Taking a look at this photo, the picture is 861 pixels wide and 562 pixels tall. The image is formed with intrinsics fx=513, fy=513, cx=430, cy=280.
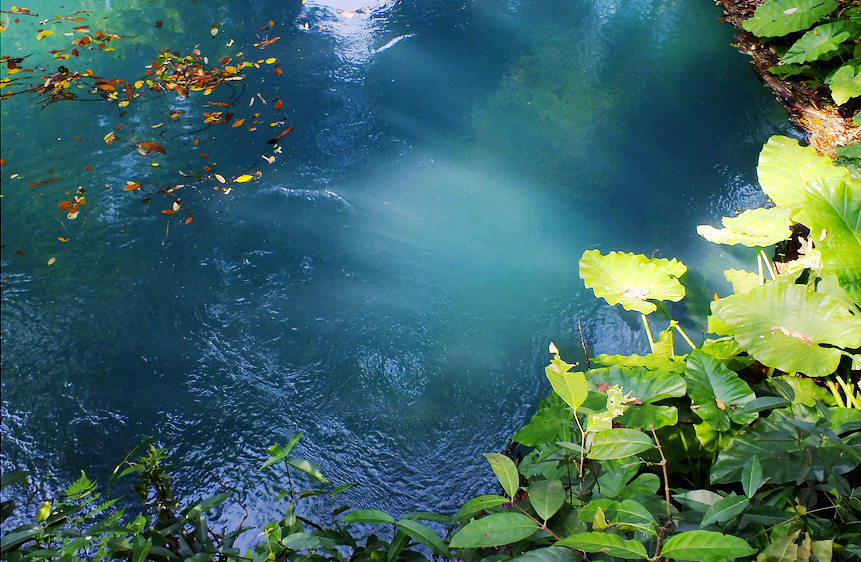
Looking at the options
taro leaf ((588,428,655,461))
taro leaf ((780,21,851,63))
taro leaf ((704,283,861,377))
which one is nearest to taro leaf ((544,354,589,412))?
taro leaf ((588,428,655,461))

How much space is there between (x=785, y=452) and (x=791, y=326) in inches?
18.5

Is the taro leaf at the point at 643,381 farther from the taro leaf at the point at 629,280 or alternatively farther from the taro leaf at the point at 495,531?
the taro leaf at the point at 495,531

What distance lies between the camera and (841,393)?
4.97 ft

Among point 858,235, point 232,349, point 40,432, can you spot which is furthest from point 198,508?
point 858,235

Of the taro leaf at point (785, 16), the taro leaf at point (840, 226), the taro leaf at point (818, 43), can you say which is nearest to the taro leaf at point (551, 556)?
the taro leaf at point (840, 226)

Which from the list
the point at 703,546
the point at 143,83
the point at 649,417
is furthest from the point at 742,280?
the point at 143,83

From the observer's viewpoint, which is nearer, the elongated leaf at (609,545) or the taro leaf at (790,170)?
the elongated leaf at (609,545)

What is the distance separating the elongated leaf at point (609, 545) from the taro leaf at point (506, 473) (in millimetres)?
158

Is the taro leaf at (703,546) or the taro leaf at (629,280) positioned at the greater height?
the taro leaf at (703,546)

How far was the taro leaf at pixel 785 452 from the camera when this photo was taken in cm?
98

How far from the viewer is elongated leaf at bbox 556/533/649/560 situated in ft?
2.26

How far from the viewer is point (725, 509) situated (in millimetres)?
814

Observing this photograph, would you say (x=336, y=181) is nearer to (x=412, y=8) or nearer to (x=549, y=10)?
(x=412, y=8)

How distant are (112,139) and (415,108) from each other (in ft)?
5.49
